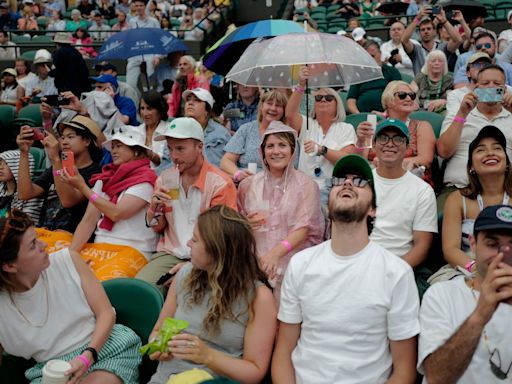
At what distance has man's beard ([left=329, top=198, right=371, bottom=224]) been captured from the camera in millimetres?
2664

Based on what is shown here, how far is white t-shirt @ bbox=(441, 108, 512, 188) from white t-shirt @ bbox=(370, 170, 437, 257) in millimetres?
729

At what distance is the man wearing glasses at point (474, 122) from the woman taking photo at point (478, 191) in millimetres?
616

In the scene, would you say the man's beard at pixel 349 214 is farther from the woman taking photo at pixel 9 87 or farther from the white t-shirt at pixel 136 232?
the woman taking photo at pixel 9 87

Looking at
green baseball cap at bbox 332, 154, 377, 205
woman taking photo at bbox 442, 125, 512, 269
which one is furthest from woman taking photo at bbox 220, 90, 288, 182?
green baseball cap at bbox 332, 154, 377, 205

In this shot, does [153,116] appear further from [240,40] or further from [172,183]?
[240,40]

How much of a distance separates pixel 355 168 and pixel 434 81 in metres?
3.60

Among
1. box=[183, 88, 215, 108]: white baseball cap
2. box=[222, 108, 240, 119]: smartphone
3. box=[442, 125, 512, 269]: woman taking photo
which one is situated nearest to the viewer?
box=[442, 125, 512, 269]: woman taking photo

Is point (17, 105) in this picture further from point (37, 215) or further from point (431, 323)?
point (431, 323)

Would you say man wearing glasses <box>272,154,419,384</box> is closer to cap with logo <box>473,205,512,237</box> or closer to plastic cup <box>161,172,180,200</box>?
cap with logo <box>473,205,512,237</box>

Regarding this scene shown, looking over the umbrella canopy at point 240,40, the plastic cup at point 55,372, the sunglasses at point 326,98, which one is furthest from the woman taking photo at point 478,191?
the umbrella canopy at point 240,40

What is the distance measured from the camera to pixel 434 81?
6133 mm

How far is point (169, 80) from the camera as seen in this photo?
26.9ft

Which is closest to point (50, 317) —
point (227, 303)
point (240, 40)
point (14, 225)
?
point (14, 225)

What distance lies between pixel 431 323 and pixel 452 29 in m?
5.25
